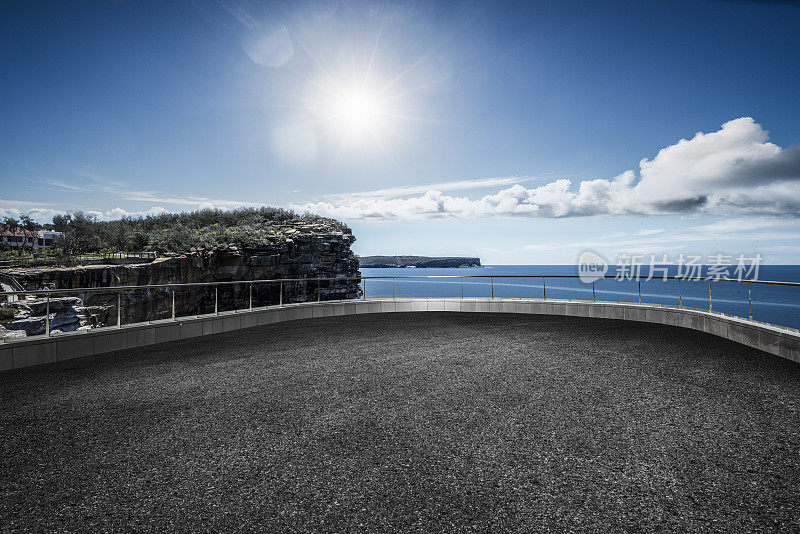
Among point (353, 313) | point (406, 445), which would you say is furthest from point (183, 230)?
point (406, 445)

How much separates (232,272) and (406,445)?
6455 centimetres

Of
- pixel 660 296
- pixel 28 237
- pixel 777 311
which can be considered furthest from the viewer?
pixel 28 237

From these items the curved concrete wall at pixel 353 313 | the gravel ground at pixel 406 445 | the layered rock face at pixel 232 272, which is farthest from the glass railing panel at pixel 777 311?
the layered rock face at pixel 232 272

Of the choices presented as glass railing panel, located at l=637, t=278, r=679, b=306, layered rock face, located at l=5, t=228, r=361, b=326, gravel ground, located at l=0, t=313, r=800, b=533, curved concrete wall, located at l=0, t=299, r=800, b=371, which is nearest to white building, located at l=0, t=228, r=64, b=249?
layered rock face, located at l=5, t=228, r=361, b=326

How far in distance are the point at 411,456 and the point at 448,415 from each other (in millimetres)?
1116

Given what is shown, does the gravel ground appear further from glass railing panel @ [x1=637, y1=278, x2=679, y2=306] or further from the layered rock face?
the layered rock face

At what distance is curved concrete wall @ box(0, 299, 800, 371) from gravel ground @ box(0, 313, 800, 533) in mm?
745

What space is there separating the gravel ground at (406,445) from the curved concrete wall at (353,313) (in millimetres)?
745

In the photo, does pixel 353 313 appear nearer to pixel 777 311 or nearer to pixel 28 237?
pixel 777 311

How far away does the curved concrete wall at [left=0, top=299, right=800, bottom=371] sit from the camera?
7.50 metres

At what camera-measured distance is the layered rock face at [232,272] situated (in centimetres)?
4997

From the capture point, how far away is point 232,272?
62781mm

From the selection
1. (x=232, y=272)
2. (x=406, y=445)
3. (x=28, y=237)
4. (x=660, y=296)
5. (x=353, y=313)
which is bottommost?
(x=660, y=296)

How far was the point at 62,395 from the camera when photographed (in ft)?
18.1
